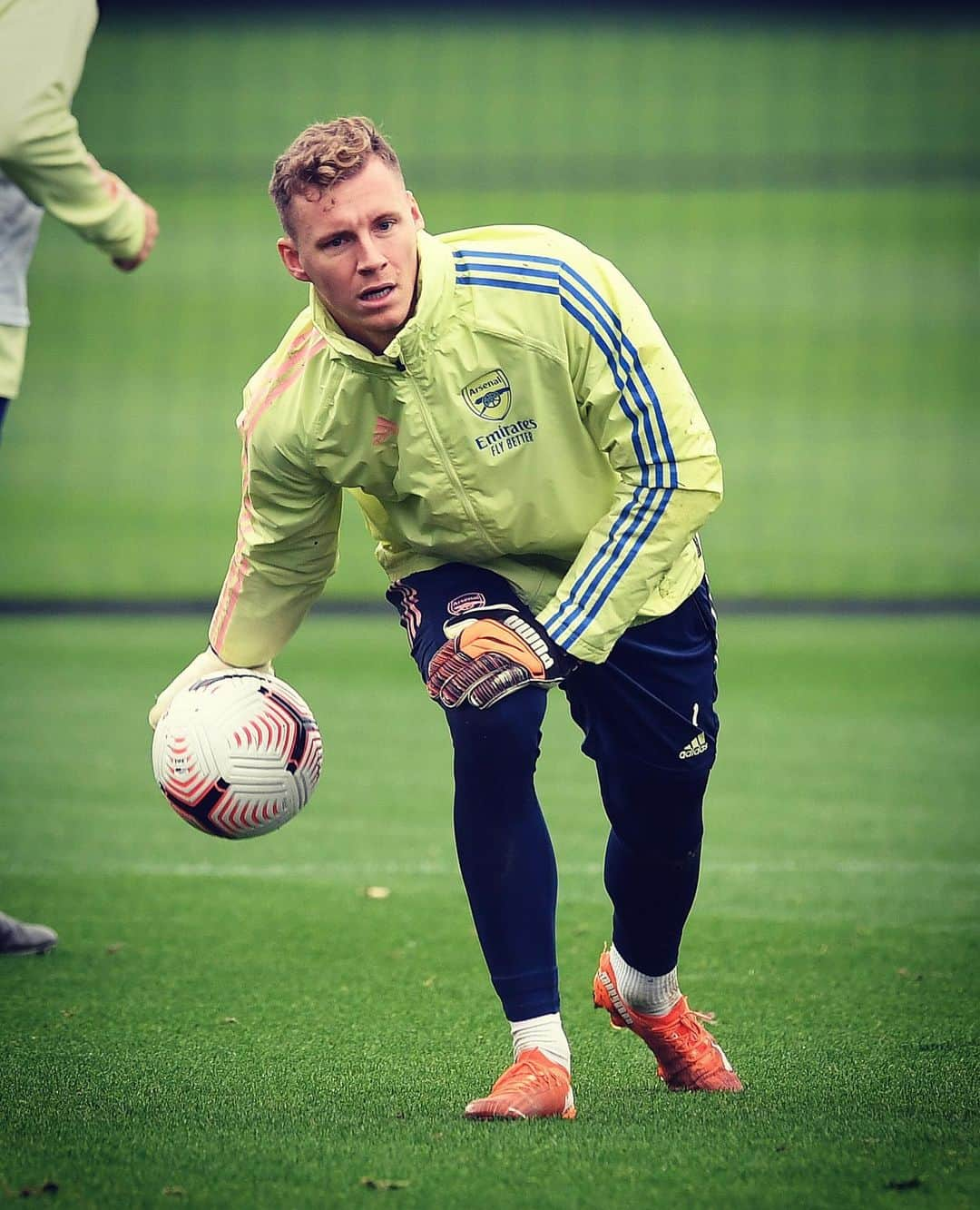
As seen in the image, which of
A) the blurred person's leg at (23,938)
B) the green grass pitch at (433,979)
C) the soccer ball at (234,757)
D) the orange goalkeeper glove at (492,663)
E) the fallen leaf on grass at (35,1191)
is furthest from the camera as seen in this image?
the blurred person's leg at (23,938)

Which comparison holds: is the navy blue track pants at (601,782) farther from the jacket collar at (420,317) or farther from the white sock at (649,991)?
the jacket collar at (420,317)

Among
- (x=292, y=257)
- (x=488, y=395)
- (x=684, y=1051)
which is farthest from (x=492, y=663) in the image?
(x=684, y=1051)

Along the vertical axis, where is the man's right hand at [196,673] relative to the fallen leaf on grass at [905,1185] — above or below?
above

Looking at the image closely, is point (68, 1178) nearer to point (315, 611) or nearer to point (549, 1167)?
point (549, 1167)

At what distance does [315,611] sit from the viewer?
10.9m

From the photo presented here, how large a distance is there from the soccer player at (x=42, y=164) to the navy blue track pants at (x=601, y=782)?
5.32 ft

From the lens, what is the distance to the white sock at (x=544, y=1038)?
3469mm

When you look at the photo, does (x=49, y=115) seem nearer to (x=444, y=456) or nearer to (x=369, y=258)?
(x=369, y=258)

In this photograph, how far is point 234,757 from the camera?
3.56 meters

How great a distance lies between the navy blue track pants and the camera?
3.42 metres

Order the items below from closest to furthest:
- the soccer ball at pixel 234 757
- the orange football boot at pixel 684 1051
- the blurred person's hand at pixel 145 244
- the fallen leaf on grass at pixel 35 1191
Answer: the fallen leaf on grass at pixel 35 1191
the soccer ball at pixel 234 757
the orange football boot at pixel 684 1051
the blurred person's hand at pixel 145 244

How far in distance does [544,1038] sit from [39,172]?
8.19ft

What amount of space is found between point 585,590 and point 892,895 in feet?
7.64

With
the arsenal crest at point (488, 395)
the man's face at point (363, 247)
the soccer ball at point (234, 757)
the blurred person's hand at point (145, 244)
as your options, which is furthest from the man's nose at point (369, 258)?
the blurred person's hand at point (145, 244)
